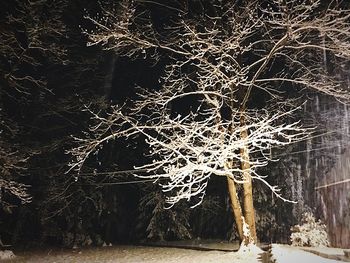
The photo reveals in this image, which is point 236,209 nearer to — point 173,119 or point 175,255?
point 175,255

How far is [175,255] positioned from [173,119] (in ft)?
12.1

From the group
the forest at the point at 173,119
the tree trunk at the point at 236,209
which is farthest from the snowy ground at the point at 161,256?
the forest at the point at 173,119

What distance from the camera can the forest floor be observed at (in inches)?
346

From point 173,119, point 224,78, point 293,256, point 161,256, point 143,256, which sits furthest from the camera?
point 143,256

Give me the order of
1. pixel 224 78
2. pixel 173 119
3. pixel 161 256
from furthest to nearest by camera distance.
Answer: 1. pixel 161 256
2. pixel 173 119
3. pixel 224 78

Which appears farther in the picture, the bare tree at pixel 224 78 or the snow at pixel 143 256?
the snow at pixel 143 256

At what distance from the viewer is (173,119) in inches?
434

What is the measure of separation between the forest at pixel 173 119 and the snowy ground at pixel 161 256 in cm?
97

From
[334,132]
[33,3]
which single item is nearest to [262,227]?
[334,132]

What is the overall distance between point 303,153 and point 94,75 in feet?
27.1

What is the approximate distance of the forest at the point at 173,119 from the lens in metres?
10.5

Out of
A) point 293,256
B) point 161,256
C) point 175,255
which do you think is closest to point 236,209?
point 175,255

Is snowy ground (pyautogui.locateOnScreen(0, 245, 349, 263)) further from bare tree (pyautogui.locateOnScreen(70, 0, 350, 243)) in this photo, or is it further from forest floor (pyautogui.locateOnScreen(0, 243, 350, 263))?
bare tree (pyautogui.locateOnScreen(70, 0, 350, 243))

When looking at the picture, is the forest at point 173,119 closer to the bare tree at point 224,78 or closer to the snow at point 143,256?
the bare tree at point 224,78
